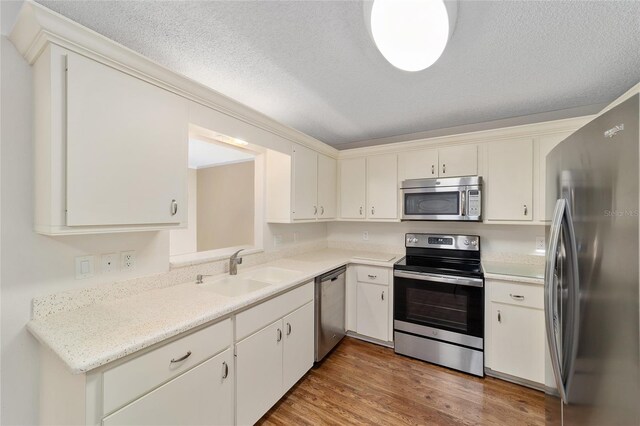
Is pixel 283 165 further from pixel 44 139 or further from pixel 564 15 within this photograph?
pixel 564 15

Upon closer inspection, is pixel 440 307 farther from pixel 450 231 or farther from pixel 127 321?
pixel 127 321

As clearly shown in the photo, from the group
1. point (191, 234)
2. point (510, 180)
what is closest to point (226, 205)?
point (191, 234)

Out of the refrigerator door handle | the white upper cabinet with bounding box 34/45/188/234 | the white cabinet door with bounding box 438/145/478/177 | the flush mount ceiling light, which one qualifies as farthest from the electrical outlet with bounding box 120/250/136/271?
the white cabinet door with bounding box 438/145/478/177

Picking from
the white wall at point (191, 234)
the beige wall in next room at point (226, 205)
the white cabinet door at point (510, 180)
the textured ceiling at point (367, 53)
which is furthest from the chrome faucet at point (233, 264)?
the white cabinet door at point (510, 180)

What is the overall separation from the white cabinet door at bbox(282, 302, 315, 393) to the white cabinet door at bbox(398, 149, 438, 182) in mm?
1765

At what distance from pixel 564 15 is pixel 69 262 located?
2.73 metres

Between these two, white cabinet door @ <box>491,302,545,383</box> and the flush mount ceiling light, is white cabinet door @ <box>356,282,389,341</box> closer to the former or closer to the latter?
white cabinet door @ <box>491,302,545,383</box>

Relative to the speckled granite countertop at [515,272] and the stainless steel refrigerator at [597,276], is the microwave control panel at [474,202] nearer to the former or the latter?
the speckled granite countertop at [515,272]

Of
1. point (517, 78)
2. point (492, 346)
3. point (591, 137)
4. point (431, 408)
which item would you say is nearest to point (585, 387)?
point (591, 137)

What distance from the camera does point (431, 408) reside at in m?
1.90

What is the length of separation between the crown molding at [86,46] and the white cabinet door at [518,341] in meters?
2.82

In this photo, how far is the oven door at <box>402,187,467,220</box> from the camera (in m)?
2.55

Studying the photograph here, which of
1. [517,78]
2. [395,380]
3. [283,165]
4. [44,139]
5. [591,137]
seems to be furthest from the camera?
[283,165]

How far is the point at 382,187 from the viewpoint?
308 centimetres
